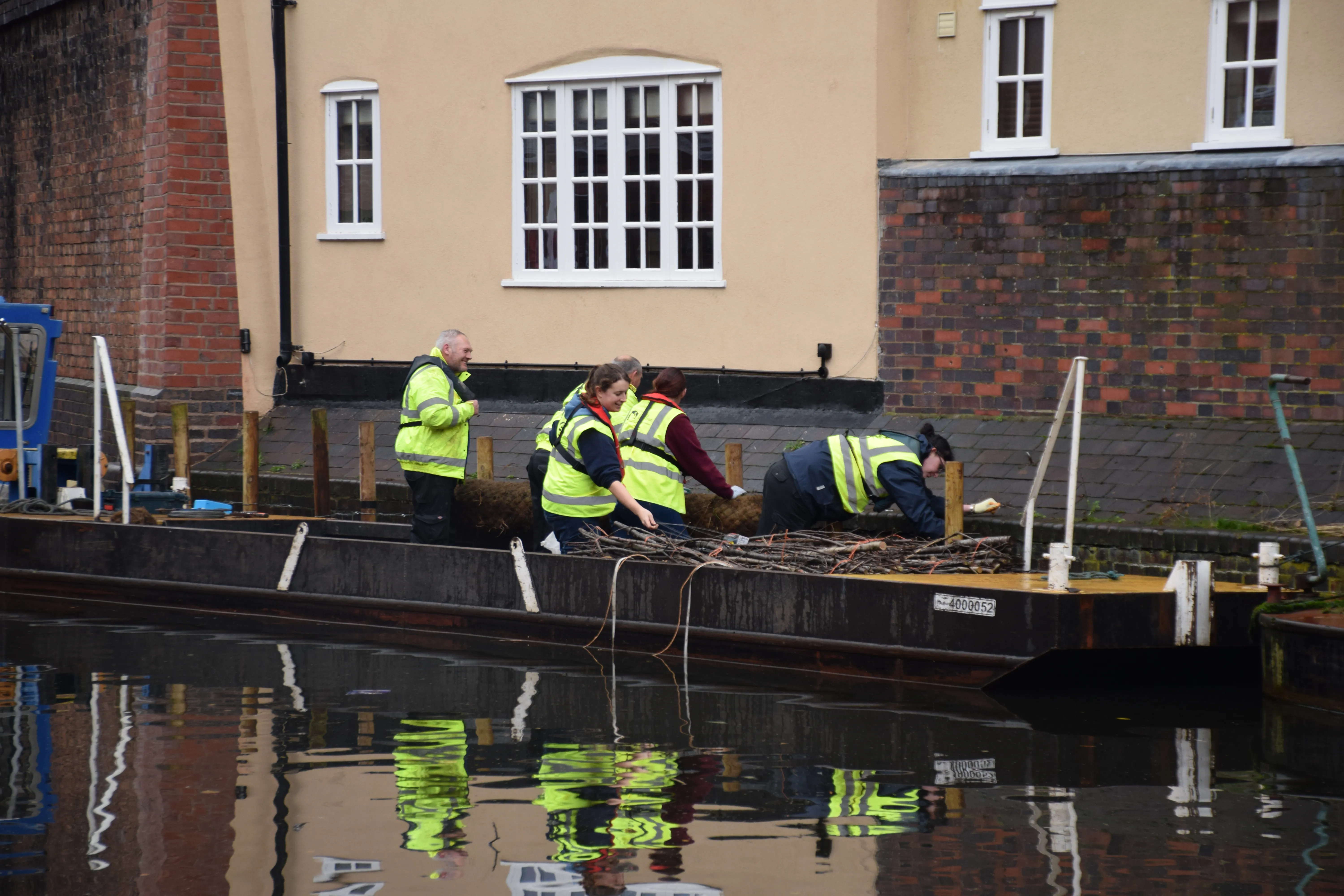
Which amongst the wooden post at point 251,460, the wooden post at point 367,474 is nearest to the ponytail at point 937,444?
the wooden post at point 367,474

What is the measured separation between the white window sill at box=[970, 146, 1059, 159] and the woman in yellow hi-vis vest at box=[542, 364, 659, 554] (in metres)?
4.53

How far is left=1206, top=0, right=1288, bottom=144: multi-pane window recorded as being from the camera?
13078mm

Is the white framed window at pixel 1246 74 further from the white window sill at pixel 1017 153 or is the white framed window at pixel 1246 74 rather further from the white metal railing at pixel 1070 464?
the white metal railing at pixel 1070 464

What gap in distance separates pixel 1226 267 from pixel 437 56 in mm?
8134

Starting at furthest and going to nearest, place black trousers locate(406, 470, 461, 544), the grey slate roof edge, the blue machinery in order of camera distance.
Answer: the blue machinery, the grey slate roof edge, black trousers locate(406, 470, 461, 544)

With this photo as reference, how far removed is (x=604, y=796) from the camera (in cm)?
735

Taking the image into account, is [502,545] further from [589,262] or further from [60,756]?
[60,756]

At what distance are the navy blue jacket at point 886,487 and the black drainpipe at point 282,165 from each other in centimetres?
872

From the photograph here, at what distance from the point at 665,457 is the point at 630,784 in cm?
393

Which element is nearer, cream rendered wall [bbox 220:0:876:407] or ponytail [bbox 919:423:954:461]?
ponytail [bbox 919:423:954:461]

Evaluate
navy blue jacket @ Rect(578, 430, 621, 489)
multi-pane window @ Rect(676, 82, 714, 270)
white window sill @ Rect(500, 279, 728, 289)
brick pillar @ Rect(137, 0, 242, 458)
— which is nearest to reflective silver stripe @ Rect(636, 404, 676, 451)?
navy blue jacket @ Rect(578, 430, 621, 489)

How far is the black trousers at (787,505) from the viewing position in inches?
435

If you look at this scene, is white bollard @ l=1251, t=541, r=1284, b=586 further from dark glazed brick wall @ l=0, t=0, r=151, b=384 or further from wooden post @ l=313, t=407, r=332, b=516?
dark glazed brick wall @ l=0, t=0, r=151, b=384

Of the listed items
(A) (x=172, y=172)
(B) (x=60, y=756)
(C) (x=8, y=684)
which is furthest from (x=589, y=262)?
(B) (x=60, y=756)
